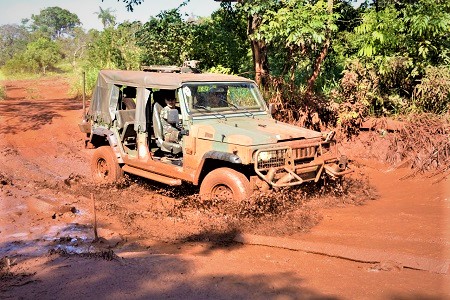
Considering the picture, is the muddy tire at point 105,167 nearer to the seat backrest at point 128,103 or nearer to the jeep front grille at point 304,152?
the seat backrest at point 128,103

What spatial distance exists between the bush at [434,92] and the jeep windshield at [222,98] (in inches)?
136

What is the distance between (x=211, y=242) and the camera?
552 centimetres

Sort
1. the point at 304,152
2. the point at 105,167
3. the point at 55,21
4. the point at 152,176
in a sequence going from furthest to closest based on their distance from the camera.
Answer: the point at 55,21
the point at 105,167
the point at 152,176
the point at 304,152

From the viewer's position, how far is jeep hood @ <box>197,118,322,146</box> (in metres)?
6.18

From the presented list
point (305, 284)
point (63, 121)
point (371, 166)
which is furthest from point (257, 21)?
point (305, 284)

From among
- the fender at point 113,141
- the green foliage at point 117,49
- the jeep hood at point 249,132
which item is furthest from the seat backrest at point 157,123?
the green foliage at point 117,49

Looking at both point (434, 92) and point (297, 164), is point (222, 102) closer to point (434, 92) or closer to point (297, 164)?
point (297, 164)

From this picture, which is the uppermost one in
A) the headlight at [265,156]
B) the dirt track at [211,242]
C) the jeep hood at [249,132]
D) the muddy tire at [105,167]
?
A: the jeep hood at [249,132]

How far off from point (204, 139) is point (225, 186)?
2.29 ft

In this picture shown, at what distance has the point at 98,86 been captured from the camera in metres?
8.62

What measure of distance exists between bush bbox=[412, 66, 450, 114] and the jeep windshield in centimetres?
344

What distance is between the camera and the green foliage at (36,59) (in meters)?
30.1

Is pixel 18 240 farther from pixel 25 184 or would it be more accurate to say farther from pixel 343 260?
pixel 343 260

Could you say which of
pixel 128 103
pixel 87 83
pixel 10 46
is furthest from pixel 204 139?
pixel 10 46
